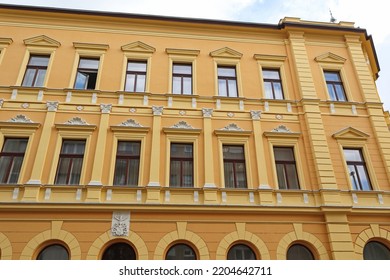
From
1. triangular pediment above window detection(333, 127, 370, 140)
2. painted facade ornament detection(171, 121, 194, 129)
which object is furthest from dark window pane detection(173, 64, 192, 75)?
triangular pediment above window detection(333, 127, 370, 140)

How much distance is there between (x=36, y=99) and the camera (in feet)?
35.8

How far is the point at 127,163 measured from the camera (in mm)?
10250

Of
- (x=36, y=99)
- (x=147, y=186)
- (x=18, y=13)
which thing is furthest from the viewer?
(x=18, y=13)

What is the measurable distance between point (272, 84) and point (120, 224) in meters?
8.52

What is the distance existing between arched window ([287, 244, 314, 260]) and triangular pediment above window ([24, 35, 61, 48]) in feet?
39.7

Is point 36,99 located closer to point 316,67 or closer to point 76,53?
point 76,53

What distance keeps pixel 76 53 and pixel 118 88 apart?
259 cm

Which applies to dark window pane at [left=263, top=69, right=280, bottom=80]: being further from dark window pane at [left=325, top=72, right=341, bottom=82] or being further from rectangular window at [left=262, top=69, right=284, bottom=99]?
dark window pane at [left=325, top=72, right=341, bottom=82]

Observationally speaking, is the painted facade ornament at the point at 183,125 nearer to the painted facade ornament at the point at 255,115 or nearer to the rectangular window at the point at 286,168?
the painted facade ornament at the point at 255,115

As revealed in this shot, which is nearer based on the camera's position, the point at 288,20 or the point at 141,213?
the point at 141,213

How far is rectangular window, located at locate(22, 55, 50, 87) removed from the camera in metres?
11.5

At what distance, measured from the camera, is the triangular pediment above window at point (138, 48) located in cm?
1242

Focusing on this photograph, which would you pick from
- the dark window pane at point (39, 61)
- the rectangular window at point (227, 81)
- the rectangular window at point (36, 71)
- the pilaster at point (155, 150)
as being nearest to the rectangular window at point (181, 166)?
the pilaster at point (155, 150)

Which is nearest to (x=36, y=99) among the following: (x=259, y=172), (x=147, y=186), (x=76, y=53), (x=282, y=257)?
(x=76, y=53)
